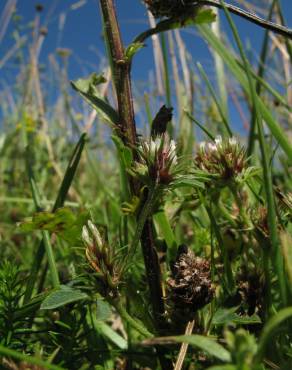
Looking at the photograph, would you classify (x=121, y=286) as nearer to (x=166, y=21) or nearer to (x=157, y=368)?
(x=157, y=368)

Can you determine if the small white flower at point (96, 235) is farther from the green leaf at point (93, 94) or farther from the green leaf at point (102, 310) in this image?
the green leaf at point (93, 94)

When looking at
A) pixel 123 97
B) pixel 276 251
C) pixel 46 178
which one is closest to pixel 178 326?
pixel 276 251

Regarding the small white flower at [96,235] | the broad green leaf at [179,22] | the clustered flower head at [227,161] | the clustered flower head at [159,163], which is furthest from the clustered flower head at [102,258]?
the broad green leaf at [179,22]

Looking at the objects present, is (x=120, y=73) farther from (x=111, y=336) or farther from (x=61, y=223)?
(x=111, y=336)

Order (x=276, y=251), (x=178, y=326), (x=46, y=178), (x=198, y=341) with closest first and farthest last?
(x=198, y=341) < (x=276, y=251) < (x=178, y=326) < (x=46, y=178)

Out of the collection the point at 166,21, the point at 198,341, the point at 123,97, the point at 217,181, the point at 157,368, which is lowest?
the point at 157,368

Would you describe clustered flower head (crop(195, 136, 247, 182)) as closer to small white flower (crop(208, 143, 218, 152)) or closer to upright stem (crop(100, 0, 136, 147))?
small white flower (crop(208, 143, 218, 152))
